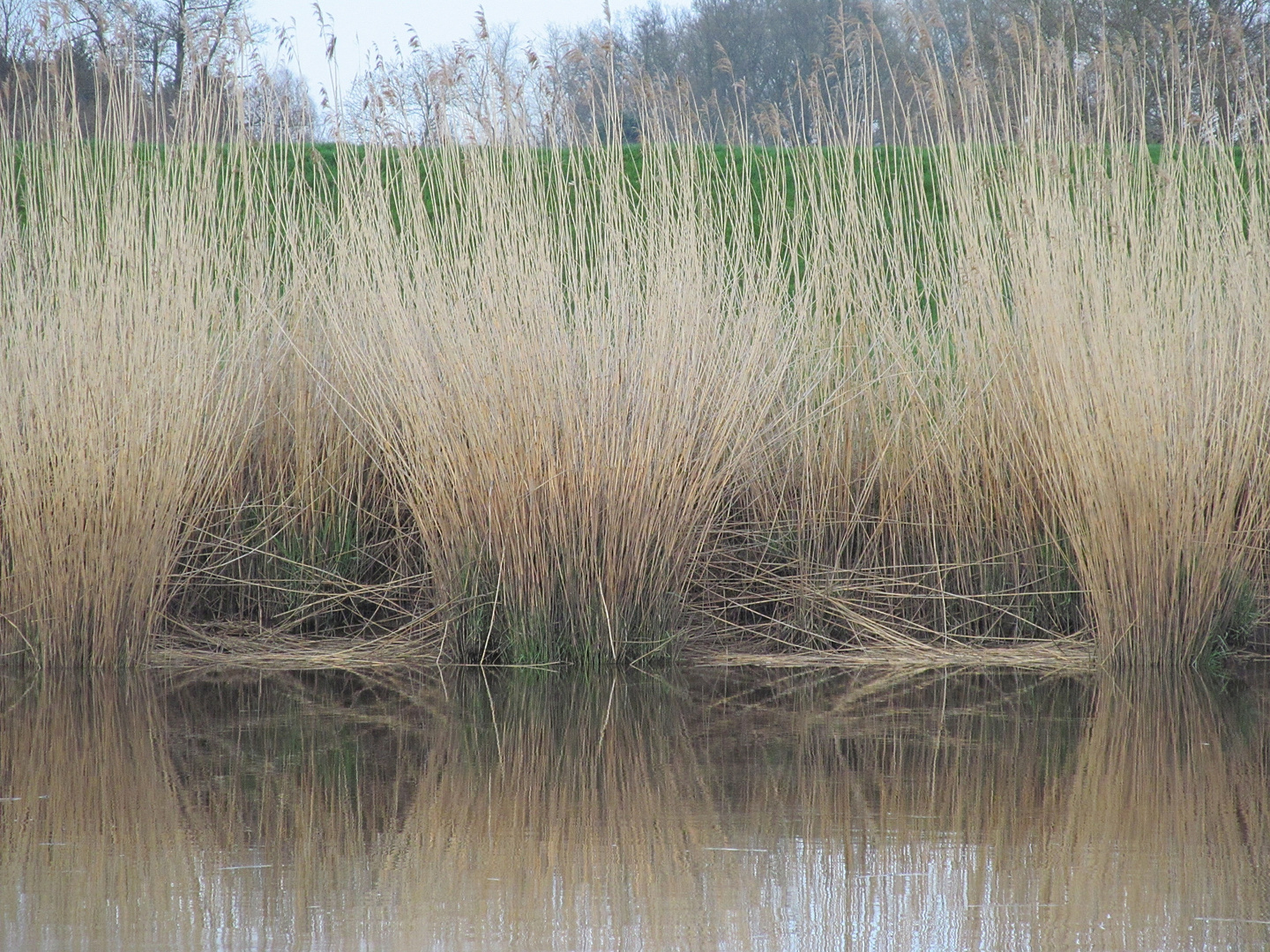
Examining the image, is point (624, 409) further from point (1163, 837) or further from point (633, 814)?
point (1163, 837)

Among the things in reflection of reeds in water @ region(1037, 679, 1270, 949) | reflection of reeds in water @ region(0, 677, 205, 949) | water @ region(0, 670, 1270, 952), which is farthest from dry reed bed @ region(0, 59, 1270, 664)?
reflection of reeds in water @ region(1037, 679, 1270, 949)

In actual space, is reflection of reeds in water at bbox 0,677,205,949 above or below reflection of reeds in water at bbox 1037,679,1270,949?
A: above

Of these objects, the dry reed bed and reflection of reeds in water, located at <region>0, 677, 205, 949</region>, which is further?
the dry reed bed

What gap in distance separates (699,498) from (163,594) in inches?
65.4

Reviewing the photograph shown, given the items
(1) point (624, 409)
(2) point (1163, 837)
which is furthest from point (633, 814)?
(1) point (624, 409)

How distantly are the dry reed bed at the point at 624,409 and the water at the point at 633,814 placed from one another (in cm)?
36

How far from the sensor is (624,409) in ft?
11.4

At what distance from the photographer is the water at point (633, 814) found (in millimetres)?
1737

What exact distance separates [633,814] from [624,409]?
4.84ft

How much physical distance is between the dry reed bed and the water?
363mm

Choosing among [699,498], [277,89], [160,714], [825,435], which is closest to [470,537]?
[699,498]

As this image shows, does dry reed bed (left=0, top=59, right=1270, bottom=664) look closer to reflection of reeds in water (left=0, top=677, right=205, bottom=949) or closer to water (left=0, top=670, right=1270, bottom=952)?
water (left=0, top=670, right=1270, bottom=952)

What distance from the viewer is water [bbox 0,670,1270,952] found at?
5.70 feet

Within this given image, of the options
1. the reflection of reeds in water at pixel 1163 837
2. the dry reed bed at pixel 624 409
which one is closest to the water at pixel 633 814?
the reflection of reeds in water at pixel 1163 837
